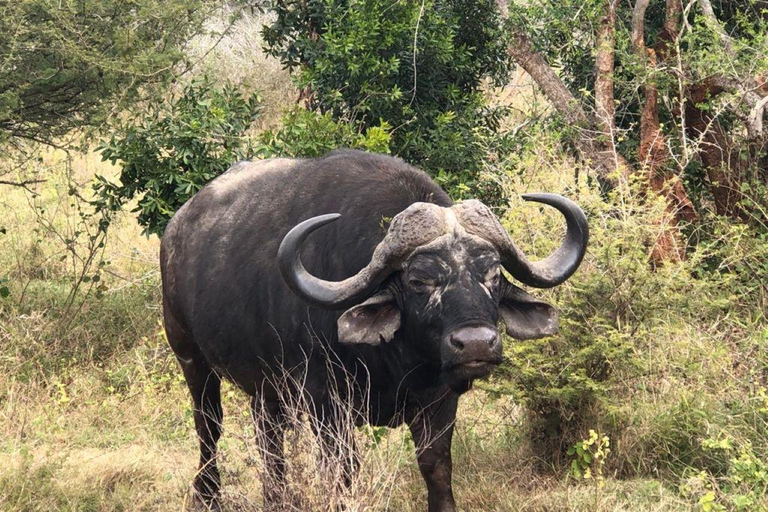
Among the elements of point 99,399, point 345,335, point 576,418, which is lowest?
point 99,399

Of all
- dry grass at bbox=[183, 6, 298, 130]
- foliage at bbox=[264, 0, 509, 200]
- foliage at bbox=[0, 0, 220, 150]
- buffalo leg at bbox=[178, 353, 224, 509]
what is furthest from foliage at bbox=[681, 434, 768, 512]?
dry grass at bbox=[183, 6, 298, 130]

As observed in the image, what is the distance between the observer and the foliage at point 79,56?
7770mm

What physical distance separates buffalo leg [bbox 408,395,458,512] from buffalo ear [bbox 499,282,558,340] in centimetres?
43

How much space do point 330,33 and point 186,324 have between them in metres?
3.11

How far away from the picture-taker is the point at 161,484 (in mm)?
5785

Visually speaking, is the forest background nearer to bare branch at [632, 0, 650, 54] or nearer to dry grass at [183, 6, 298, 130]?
bare branch at [632, 0, 650, 54]

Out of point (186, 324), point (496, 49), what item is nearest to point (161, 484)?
point (186, 324)

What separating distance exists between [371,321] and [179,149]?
386 centimetres

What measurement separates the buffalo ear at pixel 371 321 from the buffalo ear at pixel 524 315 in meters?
0.52

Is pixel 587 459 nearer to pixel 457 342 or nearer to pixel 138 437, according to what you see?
pixel 457 342

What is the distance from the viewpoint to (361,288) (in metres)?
4.43

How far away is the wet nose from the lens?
4066 mm

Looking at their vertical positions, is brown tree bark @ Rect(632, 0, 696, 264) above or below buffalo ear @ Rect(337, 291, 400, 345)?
above

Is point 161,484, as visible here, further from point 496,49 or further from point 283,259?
point 496,49
